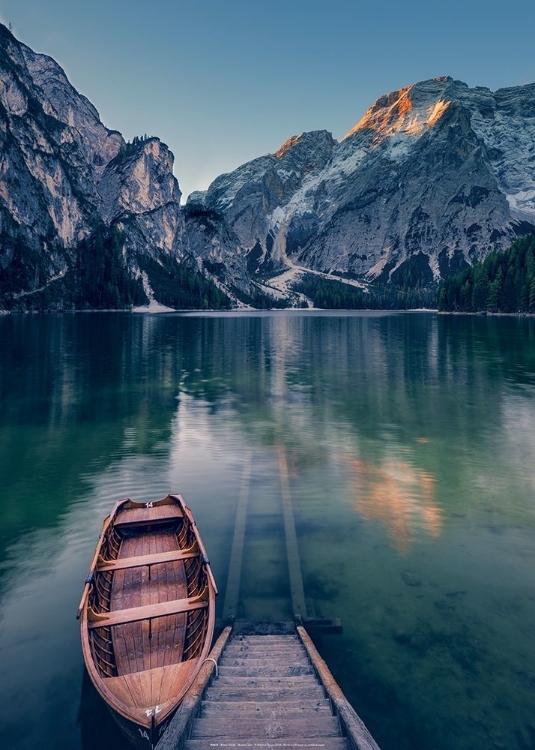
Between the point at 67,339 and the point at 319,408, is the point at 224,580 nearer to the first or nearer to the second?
the point at 319,408

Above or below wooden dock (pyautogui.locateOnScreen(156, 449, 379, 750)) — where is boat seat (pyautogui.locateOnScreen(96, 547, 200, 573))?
above

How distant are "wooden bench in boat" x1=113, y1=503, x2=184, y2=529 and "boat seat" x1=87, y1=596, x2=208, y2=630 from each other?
5494 millimetres

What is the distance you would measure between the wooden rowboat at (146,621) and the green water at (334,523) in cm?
160

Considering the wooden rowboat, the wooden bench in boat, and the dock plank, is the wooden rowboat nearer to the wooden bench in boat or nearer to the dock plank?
the wooden bench in boat

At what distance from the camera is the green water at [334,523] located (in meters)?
11.4

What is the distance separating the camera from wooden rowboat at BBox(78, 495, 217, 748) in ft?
30.5

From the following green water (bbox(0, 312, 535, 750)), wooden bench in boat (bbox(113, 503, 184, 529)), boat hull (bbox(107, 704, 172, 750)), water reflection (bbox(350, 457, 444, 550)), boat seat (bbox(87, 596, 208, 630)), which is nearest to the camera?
boat hull (bbox(107, 704, 172, 750))

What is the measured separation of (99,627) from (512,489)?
2214 centimetres

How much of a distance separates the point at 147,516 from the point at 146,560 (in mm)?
3573

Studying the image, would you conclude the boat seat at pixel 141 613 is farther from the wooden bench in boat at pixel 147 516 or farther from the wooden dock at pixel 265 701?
the wooden bench in boat at pixel 147 516

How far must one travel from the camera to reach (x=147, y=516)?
17.9m

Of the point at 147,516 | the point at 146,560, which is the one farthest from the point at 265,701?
the point at 147,516

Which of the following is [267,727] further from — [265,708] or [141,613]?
[141,613]

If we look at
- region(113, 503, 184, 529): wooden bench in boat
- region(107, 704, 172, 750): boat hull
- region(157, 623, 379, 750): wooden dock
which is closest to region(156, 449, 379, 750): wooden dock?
region(157, 623, 379, 750): wooden dock
